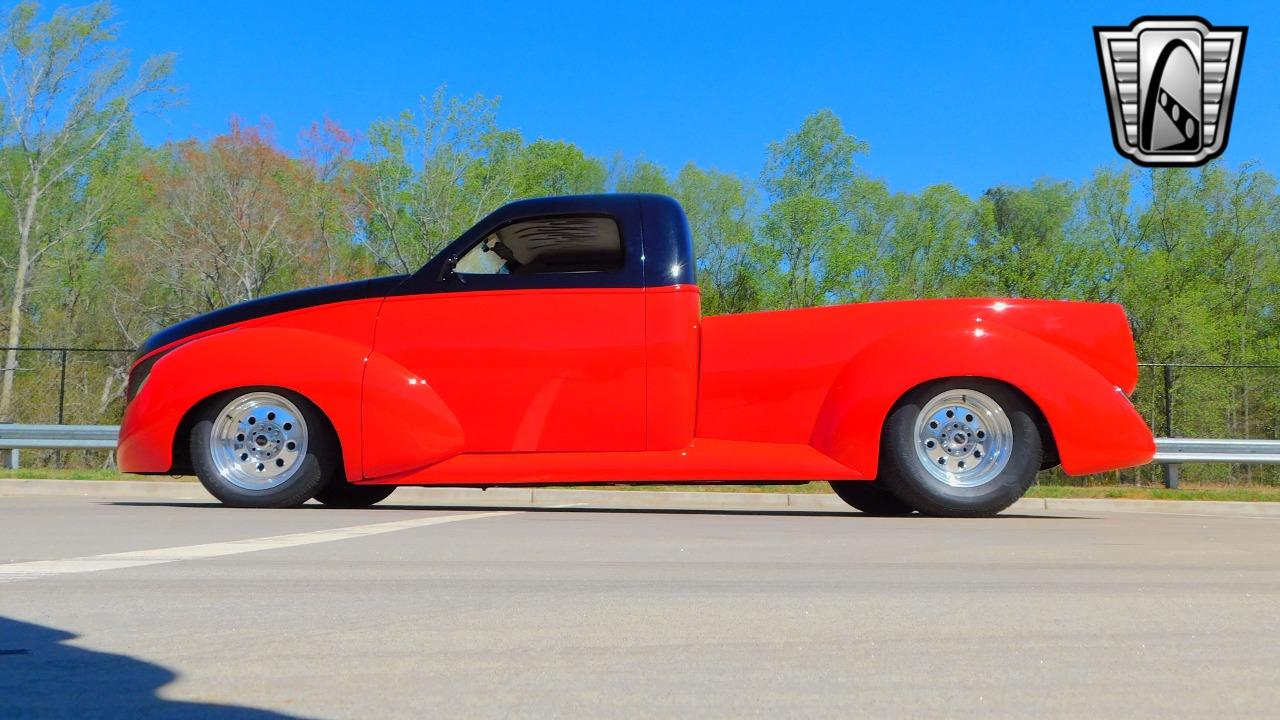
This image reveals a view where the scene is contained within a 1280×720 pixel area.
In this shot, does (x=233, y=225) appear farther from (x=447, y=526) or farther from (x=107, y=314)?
(x=447, y=526)

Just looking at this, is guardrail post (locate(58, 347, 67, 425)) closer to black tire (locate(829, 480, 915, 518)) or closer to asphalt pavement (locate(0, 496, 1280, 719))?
asphalt pavement (locate(0, 496, 1280, 719))

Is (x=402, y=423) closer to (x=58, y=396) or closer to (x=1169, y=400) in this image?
(x=1169, y=400)

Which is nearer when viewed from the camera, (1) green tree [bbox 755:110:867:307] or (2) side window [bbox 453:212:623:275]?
(2) side window [bbox 453:212:623:275]

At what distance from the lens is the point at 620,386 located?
7.60 meters

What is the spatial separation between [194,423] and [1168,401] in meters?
15.3

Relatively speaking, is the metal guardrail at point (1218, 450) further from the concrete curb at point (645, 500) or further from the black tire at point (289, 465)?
the black tire at point (289, 465)

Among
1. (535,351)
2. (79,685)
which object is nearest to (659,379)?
(535,351)

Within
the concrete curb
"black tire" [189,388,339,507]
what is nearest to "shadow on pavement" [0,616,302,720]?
"black tire" [189,388,339,507]

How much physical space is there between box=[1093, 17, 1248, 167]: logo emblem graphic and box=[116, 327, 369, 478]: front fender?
8450 mm

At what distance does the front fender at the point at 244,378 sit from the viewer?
25.6ft

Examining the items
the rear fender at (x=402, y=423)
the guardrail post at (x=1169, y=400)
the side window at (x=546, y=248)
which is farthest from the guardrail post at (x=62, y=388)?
the guardrail post at (x=1169, y=400)

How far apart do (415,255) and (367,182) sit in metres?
2.97

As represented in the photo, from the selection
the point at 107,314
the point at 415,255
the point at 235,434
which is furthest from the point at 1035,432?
the point at 107,314

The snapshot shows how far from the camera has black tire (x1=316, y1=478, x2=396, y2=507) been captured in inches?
353
